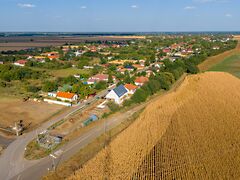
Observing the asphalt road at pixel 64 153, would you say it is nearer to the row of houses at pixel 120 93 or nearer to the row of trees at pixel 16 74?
the row of houses at pixel 120 93

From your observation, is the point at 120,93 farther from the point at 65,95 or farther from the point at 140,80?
the point at 140,80

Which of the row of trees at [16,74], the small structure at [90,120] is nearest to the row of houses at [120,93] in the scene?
the small structure at [90,120]

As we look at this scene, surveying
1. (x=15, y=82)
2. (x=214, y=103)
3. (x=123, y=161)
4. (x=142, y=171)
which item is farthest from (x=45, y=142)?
(x=15, y=82)

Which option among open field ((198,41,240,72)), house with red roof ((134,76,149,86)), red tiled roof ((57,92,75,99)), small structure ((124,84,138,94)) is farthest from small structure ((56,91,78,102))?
open field ((198,41,240,72))

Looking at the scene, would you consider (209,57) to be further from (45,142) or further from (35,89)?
(45,142)

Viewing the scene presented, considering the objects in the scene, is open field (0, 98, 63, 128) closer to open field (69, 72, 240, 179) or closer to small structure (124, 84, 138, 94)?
small structure (124, 84, 138, 94)

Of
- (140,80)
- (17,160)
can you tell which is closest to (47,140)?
(17,160)
